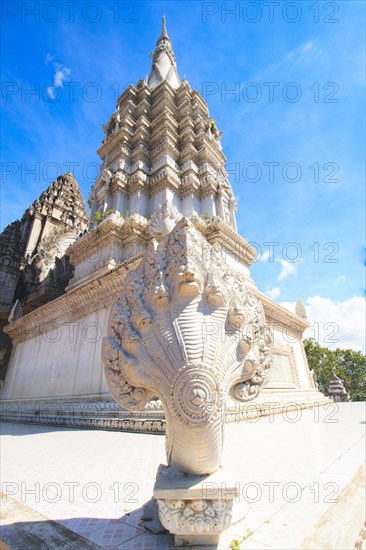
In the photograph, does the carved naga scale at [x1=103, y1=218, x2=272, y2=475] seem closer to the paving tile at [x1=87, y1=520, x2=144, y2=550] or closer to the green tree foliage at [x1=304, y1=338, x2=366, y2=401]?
the paving tile at [x1=87, y1=520, x2=144, y2=550]

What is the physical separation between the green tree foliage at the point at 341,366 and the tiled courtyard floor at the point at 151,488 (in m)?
37.6

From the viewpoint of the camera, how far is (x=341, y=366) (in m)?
40.3

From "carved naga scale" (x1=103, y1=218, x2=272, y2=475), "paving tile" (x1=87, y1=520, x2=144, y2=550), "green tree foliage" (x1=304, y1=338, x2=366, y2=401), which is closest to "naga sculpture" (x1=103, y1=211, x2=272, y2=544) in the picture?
"carved naga scale" (x1=103, y1=218, x2=272, y2=475)

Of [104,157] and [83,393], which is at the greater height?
[104,157]

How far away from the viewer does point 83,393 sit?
859cm

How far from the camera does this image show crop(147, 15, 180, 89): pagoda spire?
22234 millimetres

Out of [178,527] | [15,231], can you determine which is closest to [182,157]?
[15,231]

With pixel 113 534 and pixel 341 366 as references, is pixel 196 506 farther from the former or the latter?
pixel 341 366

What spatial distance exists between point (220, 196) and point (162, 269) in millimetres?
14011

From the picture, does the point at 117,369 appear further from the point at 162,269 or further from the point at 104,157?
the point at 104,157

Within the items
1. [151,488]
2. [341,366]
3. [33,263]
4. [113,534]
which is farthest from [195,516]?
[341,366]

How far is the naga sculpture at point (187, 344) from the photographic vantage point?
71.2 inches

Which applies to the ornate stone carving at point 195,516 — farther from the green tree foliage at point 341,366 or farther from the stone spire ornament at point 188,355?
the green tree foliage at point 341,366

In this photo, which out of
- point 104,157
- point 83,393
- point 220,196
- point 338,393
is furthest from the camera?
point 338,393
